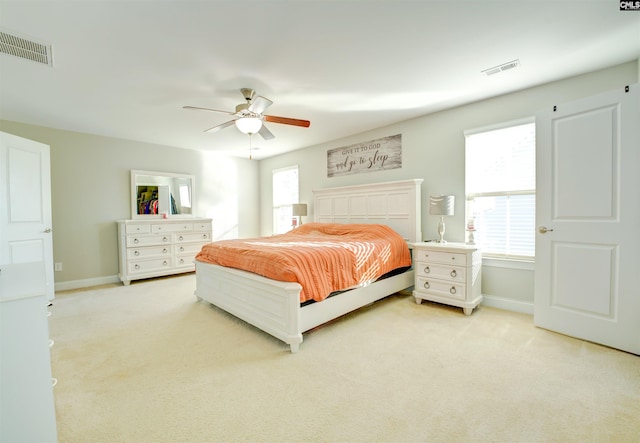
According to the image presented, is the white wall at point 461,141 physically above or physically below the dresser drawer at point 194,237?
above

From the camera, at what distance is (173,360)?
214cm

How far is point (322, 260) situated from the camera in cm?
258

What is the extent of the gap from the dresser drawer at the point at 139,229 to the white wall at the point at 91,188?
60 centimetres

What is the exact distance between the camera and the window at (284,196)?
236 inches

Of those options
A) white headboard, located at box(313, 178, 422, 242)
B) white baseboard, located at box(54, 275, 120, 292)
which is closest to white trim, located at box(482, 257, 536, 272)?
white headboard, located at box(313, 178, 422, 242)

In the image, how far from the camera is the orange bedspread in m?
2.39

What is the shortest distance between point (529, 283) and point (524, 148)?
4.99 feet

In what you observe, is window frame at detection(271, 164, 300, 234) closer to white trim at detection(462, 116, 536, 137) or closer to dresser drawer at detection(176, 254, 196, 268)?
dresser drawer at detection(176, 254, 196, 268)

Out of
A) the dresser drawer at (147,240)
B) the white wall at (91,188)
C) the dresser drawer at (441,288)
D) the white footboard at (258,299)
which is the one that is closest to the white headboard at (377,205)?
the dresser drawer at (441,288)

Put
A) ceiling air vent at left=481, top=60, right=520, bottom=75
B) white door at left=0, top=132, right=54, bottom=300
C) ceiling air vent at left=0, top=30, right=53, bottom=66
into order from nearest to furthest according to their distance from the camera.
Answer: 1. ceiling air vent at left=0, top=30, right=53, bottom=66
2. ceiling air vent at left=481, top=60, right=520, bottom=75
3. white door at left=0, top=132, right=54, bottom=300

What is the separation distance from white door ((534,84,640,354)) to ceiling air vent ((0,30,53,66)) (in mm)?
4361

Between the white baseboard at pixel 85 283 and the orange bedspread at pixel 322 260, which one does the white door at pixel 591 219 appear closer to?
the orange bedspread at pixel 322 260

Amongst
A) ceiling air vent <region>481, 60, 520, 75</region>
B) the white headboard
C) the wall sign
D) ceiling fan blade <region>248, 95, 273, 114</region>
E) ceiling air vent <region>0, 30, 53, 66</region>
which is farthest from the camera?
the wall sign

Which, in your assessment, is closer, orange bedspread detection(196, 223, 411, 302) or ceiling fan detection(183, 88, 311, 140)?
orange bedspread detection(196, 223, 411, 302)
